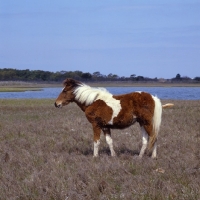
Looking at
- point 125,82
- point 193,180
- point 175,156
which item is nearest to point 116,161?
point 175,156

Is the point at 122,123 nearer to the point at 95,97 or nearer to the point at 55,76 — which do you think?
the point at 95,97

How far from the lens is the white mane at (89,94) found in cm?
1081

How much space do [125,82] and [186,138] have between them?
101m

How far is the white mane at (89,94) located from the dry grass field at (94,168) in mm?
1195

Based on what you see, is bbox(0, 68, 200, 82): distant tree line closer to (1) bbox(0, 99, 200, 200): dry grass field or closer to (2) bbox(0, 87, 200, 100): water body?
(2) bbox(0, 87, 200, 100): water body

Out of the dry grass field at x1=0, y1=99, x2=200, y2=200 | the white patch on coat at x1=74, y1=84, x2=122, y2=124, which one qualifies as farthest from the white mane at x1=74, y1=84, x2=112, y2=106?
the dry grass field at x1=0, y1=99, x2=200, y2=200

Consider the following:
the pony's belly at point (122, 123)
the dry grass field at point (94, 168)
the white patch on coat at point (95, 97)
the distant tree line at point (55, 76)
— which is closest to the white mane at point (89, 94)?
the white patch on coat at point (95, 97)

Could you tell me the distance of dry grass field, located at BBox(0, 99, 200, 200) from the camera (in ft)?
23.9

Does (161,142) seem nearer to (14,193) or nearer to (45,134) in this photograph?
(45,134)

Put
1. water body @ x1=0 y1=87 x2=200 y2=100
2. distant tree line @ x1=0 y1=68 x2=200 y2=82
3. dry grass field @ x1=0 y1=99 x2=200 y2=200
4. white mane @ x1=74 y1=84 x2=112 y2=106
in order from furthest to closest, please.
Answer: distant tree line @ x1=0 y1=68 x2=200 y2=82
water body @ x1=0 y1=87 x2=200 y2=100
white mane @ x1=74 y1=84 x2=112 y2=106
dry grass field @ x1=0 y1=99 x2=200 y2=200

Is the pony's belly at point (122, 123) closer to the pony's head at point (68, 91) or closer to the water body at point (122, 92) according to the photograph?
the pony's head at point (68, 91)

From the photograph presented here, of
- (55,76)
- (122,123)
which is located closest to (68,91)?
(122,123)

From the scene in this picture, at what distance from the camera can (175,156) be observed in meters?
10.2

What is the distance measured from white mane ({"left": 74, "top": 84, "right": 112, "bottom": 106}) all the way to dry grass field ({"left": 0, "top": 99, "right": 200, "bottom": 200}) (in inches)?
47.0
